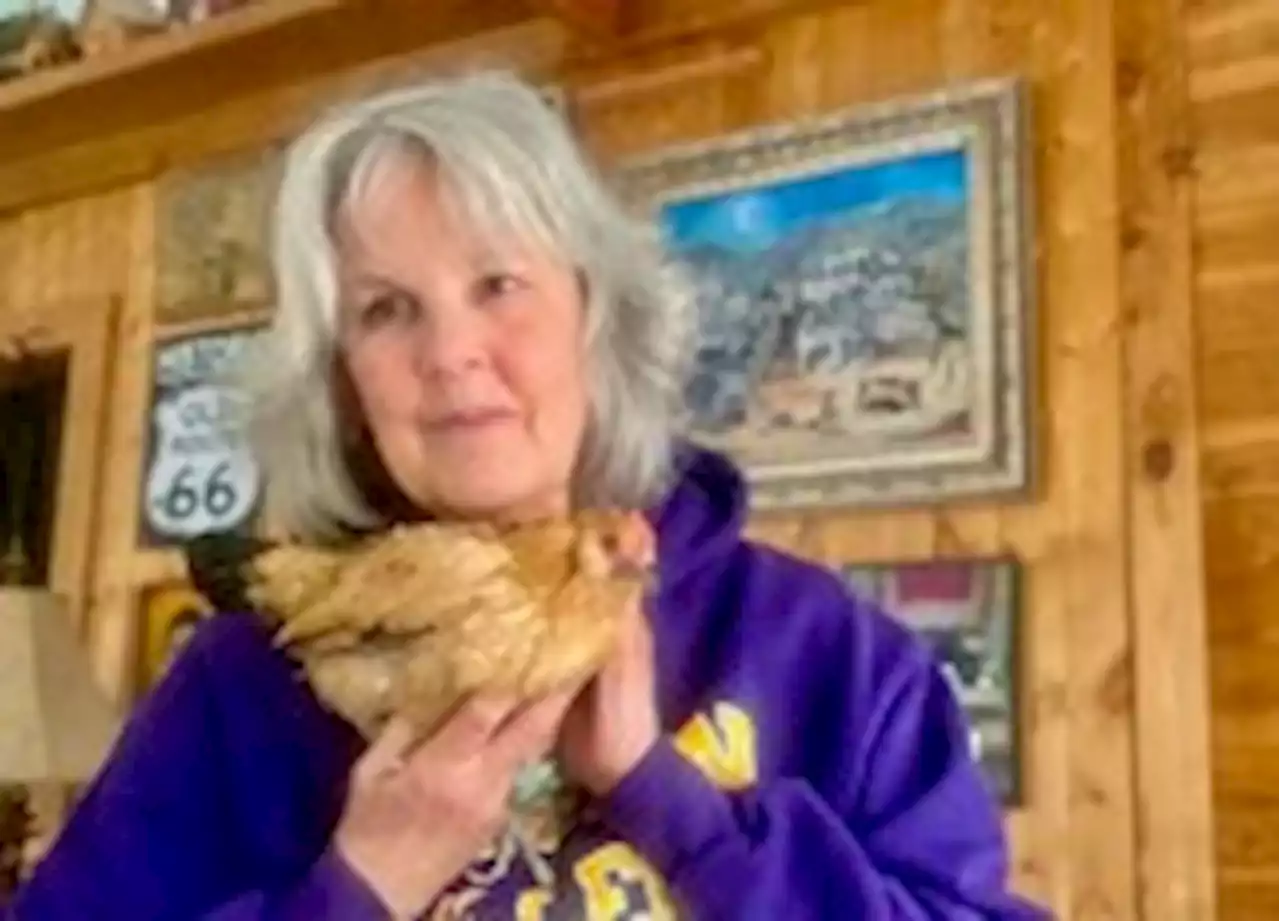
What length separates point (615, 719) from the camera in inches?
26.7

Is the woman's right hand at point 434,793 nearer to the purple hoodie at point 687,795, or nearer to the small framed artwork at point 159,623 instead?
the purple hoodie at point 687,795

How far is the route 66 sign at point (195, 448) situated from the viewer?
186 cm

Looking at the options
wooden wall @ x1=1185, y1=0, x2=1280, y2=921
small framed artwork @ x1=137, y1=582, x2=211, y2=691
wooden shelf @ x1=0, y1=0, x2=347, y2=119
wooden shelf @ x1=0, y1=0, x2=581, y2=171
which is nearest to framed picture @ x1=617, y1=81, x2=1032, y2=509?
wooden wall @ x1=1185, y1=0, x2=1280, y2=921

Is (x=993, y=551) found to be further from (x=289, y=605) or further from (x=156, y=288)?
(x=156, y=288)

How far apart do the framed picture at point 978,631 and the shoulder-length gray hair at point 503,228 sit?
547 millimetres

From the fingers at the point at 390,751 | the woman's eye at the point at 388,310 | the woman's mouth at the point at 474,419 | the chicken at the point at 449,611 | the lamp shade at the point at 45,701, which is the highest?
the woman's eye at the point at 388,310

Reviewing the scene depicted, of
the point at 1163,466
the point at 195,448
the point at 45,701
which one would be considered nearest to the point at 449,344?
the point at 1163,466

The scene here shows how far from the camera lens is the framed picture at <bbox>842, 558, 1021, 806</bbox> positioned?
1326 millimetres

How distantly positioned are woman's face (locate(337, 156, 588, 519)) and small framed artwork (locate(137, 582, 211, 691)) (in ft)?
3.66

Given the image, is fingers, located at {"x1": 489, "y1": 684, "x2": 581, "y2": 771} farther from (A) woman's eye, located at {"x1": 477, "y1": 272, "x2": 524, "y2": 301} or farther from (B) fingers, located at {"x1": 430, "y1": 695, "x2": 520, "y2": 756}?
(A) woman's eye, located at {"x1": 477, "y1": 272, "x2": 524, "y2": 301}

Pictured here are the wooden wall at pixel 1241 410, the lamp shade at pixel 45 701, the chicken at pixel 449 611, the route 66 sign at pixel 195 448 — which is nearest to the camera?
the chicken at pixel 449 611

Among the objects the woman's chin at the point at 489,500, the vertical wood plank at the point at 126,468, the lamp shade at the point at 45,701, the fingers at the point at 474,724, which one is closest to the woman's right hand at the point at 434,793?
the fingers at the point at 474,724

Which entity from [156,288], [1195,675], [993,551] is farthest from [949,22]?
[156,288]

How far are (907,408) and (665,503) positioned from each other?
609mm
